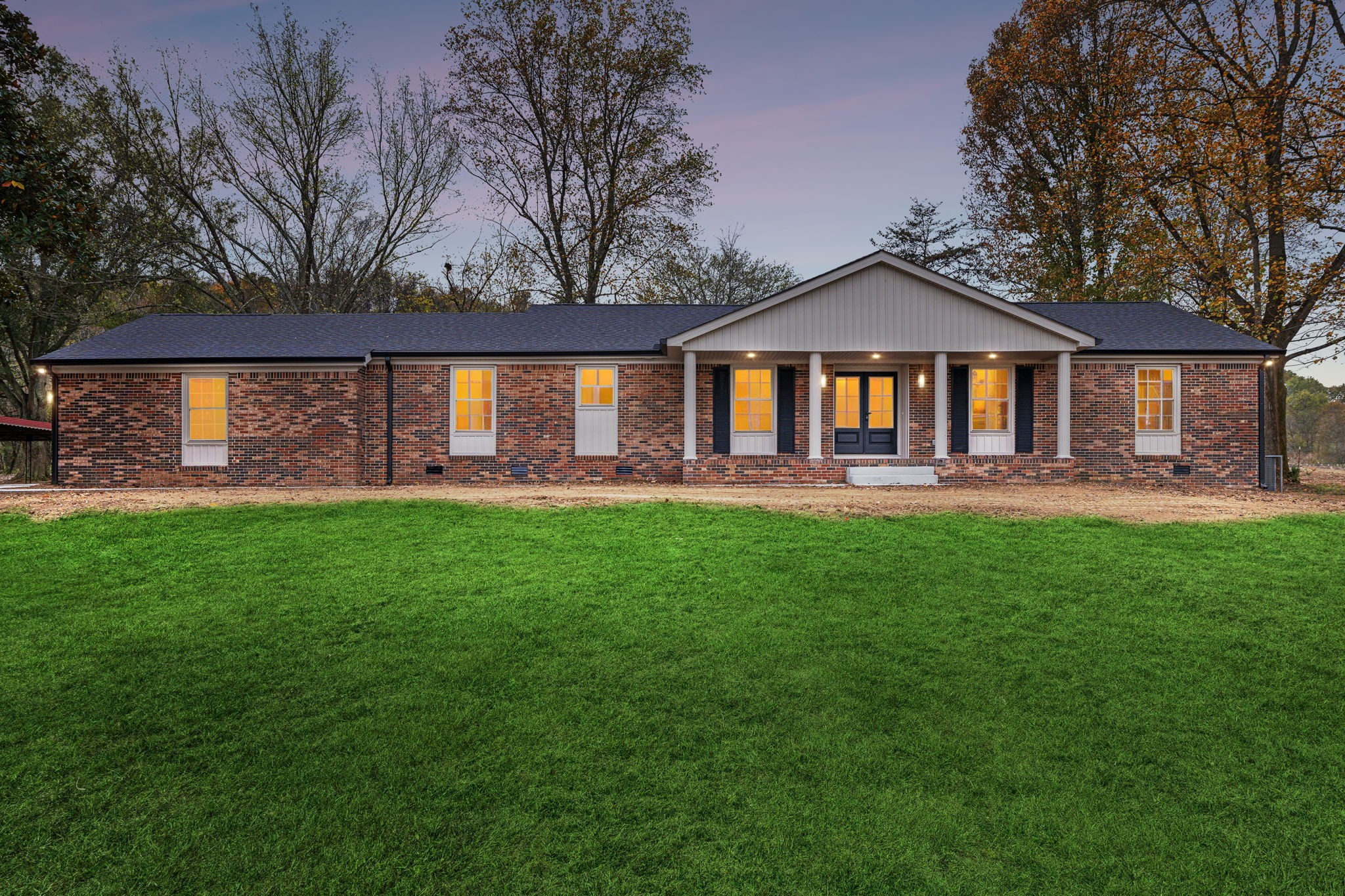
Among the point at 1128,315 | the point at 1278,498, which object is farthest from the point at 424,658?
the point at 1128,315

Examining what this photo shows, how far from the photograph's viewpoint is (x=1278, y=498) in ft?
43.9

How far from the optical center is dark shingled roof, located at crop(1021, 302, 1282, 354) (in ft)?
51.2

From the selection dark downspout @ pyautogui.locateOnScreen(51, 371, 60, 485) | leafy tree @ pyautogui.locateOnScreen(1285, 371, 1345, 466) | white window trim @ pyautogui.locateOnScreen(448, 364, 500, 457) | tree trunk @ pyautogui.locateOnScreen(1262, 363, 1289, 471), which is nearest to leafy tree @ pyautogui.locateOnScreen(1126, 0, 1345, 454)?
tree trunk @ pyautogui.locateOnScreen(1262, 363, 1289, 471)

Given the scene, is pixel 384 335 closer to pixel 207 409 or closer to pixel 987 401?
pixel 207 409

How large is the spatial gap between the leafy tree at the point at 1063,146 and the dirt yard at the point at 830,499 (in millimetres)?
11366

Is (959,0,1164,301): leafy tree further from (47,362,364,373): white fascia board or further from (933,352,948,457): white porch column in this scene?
(47,362,364,373): white fascia board

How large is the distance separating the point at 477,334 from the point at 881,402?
10105mm

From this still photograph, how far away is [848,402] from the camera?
16453mm

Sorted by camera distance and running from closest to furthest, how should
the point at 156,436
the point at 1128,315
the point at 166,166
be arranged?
the point at 156,436 → the point at 1128,315 → the point at 166,166

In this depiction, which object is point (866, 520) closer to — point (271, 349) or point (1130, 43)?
point (271, 349)

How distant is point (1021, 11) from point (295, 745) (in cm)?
3233

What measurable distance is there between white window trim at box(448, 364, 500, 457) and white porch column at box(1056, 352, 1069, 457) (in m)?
12.7

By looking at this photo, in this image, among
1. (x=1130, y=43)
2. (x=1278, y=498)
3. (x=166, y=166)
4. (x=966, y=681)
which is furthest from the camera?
(x=166, y=166)

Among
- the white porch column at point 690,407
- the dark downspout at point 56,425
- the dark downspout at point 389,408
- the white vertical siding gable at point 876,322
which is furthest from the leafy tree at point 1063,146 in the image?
the dark downspout at point 56,425
